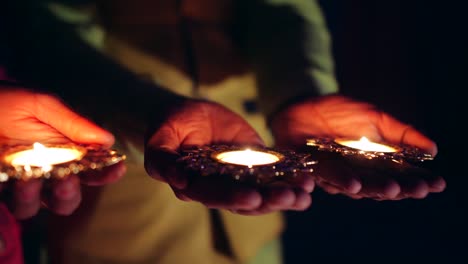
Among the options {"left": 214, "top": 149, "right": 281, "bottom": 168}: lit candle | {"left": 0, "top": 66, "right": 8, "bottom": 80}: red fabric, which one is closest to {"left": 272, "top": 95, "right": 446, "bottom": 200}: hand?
{"left": 214, "top": 149, "right": 281, "bottom": 168}: lit candle

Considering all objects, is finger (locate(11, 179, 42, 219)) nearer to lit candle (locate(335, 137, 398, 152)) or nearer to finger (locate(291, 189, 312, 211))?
finger (locate(291, 189, 312, 211))

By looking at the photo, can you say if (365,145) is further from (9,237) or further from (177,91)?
(9,237)

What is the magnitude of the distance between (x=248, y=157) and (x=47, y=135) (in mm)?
577

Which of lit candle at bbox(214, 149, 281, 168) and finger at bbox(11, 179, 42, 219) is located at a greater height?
lit candle at bbox(214, 149, 281, 168)

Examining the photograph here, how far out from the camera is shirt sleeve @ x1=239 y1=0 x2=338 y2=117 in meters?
1.68

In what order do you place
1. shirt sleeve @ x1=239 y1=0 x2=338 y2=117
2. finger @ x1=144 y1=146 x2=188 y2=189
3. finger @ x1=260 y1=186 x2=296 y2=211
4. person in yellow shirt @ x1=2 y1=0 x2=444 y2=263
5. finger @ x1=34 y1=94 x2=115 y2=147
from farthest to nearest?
shirt sleeve @ x1=239 y1=0 x2=338 y2=117
person in yellow shirt @ x1=2 y1=0 x2=444 y2=263
finger @ x1=34 y1=94 x2=115 y2=147
finger @ x1=144 y1=146 x2=188 y2=189
finger @ x1=260 y1=186 x2=296 y2=211

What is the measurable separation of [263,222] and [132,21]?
38.2 inches

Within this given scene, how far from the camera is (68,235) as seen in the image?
1.62 meters

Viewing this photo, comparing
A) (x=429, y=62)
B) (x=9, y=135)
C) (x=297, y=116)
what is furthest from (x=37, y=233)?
(x=429, y=62)

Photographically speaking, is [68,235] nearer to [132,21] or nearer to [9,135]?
[9,135]

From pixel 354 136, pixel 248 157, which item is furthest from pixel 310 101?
pixel 248 157

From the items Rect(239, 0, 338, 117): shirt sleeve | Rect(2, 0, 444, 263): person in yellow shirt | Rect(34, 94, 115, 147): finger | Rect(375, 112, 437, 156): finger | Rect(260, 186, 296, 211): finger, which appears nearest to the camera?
Rect(260, 186, 296, 211): finger

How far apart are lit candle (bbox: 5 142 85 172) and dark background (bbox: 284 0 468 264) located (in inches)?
64.4

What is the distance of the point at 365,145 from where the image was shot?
1289 mm
